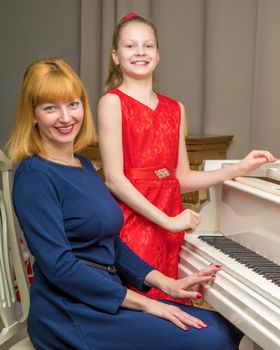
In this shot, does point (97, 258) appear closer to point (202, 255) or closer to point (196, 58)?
point (202, 255)

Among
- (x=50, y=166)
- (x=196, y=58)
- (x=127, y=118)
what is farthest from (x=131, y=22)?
(x=196, y=58)

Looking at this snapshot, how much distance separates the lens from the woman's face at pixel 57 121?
67.0 inches

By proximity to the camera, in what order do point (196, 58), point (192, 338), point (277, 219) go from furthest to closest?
point (196, 58) < point (277, 219) < point (192, 338)

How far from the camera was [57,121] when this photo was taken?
1702 mm

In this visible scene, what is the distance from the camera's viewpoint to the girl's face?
6.74 ft

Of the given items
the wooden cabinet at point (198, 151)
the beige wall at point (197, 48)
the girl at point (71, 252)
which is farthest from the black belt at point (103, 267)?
the beige wall at point (197, 48)

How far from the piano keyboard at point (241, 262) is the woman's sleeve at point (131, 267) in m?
0.17

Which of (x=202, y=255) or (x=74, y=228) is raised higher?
(x=74, y=228)

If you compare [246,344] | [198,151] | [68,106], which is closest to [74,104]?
[68,106]

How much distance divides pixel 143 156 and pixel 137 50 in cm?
31

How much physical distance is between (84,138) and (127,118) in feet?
0.81

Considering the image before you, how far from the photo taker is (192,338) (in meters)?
1.62

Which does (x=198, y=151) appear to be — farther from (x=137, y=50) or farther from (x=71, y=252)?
(x=71, y=252)

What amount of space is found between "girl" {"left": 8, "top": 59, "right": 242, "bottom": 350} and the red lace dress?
10.7 inches
